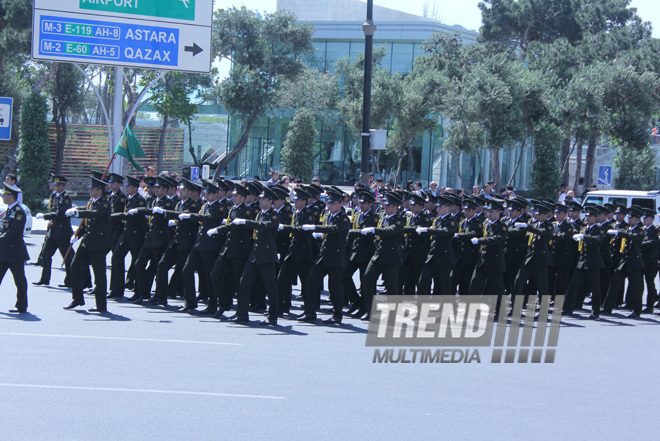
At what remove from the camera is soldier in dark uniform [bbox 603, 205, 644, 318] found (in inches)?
498

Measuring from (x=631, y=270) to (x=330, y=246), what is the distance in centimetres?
528

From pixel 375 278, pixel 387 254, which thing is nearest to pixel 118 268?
pixel 375 278

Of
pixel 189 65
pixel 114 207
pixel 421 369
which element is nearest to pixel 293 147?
pixel 189 65

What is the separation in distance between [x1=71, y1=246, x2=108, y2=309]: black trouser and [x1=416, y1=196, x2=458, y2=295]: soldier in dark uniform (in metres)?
4.43

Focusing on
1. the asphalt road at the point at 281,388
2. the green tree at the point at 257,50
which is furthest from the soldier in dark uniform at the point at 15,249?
the green tree at the point at 257,50

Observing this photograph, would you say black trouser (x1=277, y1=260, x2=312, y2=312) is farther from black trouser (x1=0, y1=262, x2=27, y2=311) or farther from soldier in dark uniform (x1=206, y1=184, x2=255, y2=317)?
black trouser (x1=0, y1=262, x2=27, y2=311)

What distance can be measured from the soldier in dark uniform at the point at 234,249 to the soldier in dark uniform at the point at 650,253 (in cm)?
690

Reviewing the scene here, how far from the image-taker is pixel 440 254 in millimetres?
11305

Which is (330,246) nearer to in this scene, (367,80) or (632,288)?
(632,288)

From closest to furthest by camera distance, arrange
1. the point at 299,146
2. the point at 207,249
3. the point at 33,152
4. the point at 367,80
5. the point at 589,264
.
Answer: the point at 207,249 < the point at 589,264 < the point at 367,80 < the point at 33,152 < the point at 299,146

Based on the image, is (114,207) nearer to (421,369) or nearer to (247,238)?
(247,238)

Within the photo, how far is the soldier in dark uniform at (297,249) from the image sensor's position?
1114 cm

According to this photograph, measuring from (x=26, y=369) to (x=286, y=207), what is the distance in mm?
5142

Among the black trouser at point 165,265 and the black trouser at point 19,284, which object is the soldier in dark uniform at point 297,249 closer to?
the black trouser at point 165,265
